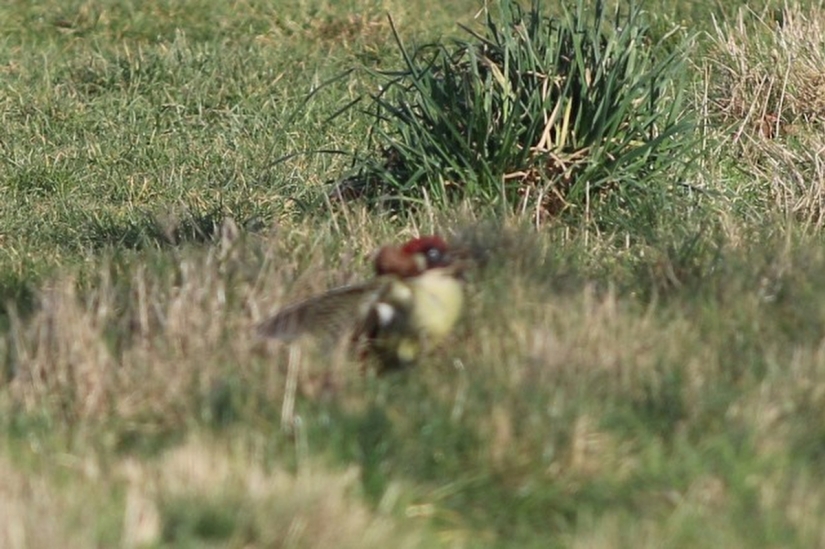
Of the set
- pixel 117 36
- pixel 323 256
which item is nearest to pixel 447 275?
pixel 323 256

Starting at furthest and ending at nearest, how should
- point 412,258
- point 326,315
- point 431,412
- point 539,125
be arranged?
point 539,125 < point 412,258 < point 326,315 < point 431,412

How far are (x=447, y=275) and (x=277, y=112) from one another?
4347mm

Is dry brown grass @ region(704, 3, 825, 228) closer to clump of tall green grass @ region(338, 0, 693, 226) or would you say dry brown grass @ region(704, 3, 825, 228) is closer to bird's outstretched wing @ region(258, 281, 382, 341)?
clump of tall green grass @ region(338, 0, 693, 226)

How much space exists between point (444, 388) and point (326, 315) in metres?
0.57

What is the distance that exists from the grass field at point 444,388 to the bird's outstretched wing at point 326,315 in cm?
7

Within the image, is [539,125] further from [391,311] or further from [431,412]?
[431,412]

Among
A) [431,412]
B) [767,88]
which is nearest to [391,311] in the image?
[431,412]

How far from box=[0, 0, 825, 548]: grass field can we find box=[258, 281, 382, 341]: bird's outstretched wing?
7 centimetres

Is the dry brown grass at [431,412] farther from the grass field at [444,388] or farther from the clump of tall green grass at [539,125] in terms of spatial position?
the clump of tall green grass at [539,125]

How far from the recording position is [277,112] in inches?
335

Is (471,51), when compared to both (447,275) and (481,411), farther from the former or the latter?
(481,411)

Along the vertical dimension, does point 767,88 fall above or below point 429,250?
below

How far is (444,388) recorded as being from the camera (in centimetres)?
368

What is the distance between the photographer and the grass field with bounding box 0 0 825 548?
3215 millimetres
